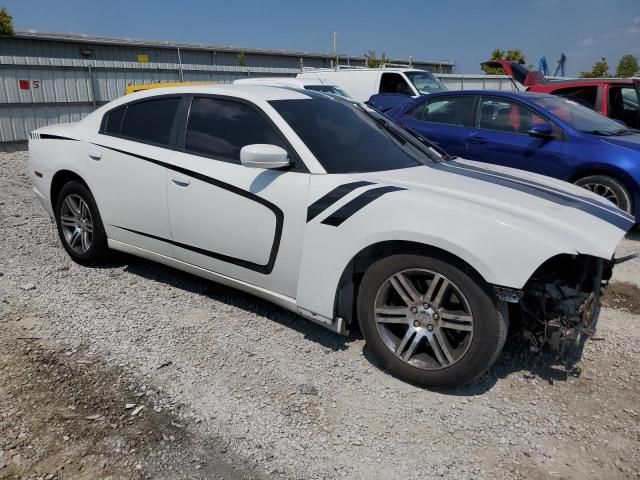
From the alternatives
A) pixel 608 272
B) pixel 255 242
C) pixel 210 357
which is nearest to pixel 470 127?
pixel 608 272

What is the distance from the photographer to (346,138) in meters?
3.68

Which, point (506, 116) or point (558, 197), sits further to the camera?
point (506, 116)

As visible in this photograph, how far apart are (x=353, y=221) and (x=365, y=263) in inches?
12.2

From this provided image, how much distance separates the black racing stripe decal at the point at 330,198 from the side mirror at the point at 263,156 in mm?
341

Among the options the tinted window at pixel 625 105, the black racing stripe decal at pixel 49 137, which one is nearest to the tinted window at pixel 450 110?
the tinted window at pixel 625 105

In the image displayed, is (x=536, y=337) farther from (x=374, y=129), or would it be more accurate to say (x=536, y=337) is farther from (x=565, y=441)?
(x=374, y=129)

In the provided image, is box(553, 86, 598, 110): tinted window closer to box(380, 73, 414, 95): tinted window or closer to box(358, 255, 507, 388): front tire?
box(380, 73, 414, 95): tinted window

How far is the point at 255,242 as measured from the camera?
346 cm

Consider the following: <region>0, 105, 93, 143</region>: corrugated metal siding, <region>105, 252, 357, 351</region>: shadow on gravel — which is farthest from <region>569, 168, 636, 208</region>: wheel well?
<region>0, 105, 93, 143</region>: corrugated metal siding

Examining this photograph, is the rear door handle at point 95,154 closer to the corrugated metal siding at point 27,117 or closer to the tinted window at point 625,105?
the tinted window at point 625,105

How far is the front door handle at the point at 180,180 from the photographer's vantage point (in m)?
3.75

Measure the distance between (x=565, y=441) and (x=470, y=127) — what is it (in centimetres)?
502

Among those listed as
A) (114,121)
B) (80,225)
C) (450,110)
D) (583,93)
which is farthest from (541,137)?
(80,225)

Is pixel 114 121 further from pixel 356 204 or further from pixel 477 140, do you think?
pixel 477 140
